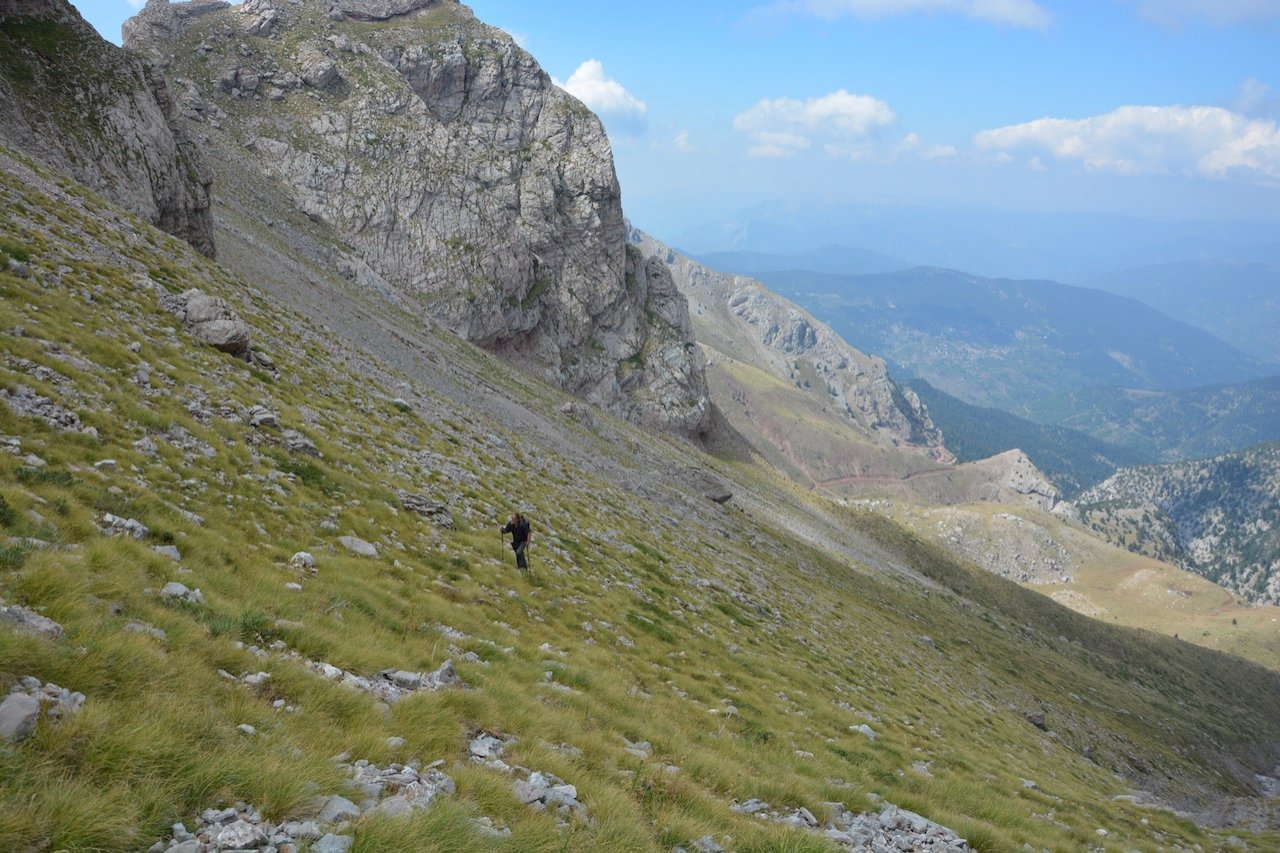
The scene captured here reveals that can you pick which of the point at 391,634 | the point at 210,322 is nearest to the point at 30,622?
the point at 391,634

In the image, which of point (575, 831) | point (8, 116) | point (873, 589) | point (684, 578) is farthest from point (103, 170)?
point (873, 589)

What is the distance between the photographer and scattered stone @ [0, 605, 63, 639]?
22.9 feet

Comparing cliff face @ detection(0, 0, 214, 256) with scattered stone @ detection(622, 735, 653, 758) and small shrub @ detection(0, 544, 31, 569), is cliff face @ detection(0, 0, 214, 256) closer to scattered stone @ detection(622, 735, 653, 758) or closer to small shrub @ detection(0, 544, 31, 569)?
small shrub @ detection(0, 544, 31, 569)

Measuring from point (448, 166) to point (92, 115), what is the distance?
6009cm

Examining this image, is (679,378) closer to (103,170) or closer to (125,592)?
(103,170)

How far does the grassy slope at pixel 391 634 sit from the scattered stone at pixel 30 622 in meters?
0.25

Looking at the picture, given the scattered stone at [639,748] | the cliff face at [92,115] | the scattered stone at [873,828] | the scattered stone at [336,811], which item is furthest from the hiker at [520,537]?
the cliff face at [92,115]

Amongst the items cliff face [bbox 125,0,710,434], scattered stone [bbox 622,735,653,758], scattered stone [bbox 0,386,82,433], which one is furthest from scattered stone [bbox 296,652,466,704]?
cliff face [bbox 125,0,710,434]

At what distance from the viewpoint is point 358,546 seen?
1612 cm

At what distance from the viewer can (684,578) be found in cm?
3080

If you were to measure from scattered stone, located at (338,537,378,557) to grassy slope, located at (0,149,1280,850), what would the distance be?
54 centimetres

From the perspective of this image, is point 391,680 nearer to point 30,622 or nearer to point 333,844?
point 30,622

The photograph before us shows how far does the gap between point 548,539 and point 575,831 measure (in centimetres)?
1764

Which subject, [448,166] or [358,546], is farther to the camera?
[448,166]
